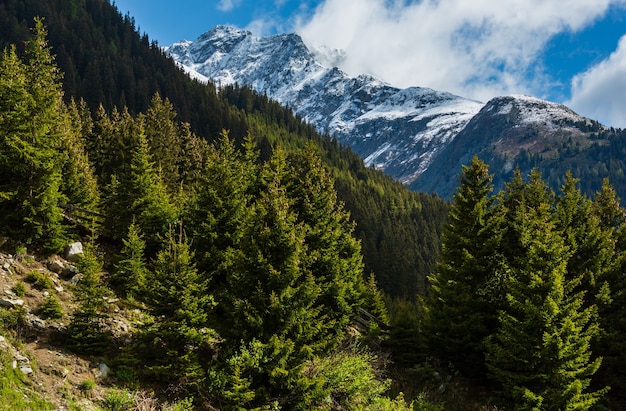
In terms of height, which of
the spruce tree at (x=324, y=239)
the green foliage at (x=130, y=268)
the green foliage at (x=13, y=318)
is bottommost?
the green foliage at (x=13, y=318)

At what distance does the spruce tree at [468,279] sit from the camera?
23453 millimetres

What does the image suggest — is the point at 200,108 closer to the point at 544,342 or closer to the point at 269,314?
the point at 269,314

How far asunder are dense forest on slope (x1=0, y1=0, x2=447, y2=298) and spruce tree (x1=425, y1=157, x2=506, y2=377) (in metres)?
66.6

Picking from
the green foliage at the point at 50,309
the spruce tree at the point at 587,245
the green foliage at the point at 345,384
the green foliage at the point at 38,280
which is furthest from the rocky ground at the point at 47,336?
the spruce tree at the point at 587,245

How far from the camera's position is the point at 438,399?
22.3 metres

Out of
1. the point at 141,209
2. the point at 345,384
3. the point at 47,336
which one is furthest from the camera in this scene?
the point at 141,209

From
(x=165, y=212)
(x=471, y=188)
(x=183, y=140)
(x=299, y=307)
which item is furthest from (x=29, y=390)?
(x=183, y=140)

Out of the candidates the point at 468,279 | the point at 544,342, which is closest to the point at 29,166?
the point at 468,279

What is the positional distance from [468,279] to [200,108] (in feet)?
407

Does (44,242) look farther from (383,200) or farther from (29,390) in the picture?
(383,200)

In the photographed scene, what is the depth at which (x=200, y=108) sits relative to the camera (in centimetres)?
13475

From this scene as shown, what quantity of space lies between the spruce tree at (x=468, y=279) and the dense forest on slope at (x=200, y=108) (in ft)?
219

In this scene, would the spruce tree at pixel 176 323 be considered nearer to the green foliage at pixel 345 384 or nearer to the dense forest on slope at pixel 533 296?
the green foliage at pixel 345 384

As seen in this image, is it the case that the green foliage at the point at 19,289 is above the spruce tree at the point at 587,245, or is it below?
below
